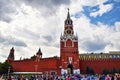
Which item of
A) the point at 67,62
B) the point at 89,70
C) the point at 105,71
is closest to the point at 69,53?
the point at 67,62

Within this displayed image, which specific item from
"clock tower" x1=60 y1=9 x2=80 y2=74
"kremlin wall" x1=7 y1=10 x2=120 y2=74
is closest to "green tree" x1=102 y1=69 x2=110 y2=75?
"kremlin wall" x1=7 y1=10 x2=120 y2=74

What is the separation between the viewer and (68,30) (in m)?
77.2

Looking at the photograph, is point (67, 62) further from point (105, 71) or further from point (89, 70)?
point (105, 71)

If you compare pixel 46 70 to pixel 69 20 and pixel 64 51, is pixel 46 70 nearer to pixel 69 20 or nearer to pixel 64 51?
pixel 64 51

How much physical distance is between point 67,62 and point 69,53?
290cm

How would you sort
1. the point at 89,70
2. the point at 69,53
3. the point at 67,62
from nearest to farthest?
the point at 67,62 → the point at 69,53 → the point at 89,70

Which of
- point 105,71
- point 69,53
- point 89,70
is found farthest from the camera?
point 105,71

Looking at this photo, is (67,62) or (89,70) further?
(89,70)

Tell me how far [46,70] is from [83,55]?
18410mm

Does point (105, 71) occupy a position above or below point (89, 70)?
below

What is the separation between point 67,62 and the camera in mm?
72250

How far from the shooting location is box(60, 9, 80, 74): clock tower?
234 ft

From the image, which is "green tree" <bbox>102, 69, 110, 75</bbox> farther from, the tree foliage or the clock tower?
the clock tower

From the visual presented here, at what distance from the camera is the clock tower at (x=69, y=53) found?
234ft
